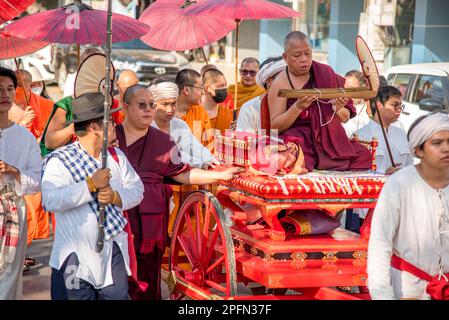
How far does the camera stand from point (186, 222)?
21.5 feet

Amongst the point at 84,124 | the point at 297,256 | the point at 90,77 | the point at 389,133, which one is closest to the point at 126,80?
the point at 90,77

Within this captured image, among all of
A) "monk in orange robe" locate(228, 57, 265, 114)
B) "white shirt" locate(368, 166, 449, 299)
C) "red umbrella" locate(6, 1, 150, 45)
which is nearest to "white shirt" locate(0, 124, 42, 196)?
"red umbrella" locate(6, 1, 150, 45)

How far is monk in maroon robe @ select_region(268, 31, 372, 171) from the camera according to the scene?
20.8 ft

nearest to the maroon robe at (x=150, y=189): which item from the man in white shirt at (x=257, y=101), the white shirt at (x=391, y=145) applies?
the man in white shirt at (x=257, y=101)

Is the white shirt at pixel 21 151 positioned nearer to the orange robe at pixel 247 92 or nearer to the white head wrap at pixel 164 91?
the white head wrap at pixel 164 91

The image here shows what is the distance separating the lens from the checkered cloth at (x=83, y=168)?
521 centimetres

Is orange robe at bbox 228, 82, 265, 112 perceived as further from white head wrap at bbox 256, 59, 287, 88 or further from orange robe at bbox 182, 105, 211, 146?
white head wrap at bbox 256, 59, 287, 88

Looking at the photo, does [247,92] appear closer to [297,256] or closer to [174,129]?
[174,129]

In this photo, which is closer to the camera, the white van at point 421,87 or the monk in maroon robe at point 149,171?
the monk in maroon robe at point 149,171

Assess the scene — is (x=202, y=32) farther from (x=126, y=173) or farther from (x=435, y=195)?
(x=435, y=195)

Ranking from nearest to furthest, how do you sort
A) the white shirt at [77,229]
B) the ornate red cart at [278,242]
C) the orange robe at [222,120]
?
the white shirt at [77,229] → the ornate red cart at [278,242] → the orange robe at [222,120]

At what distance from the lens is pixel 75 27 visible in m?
7.07

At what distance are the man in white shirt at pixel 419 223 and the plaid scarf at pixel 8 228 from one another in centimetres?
250
